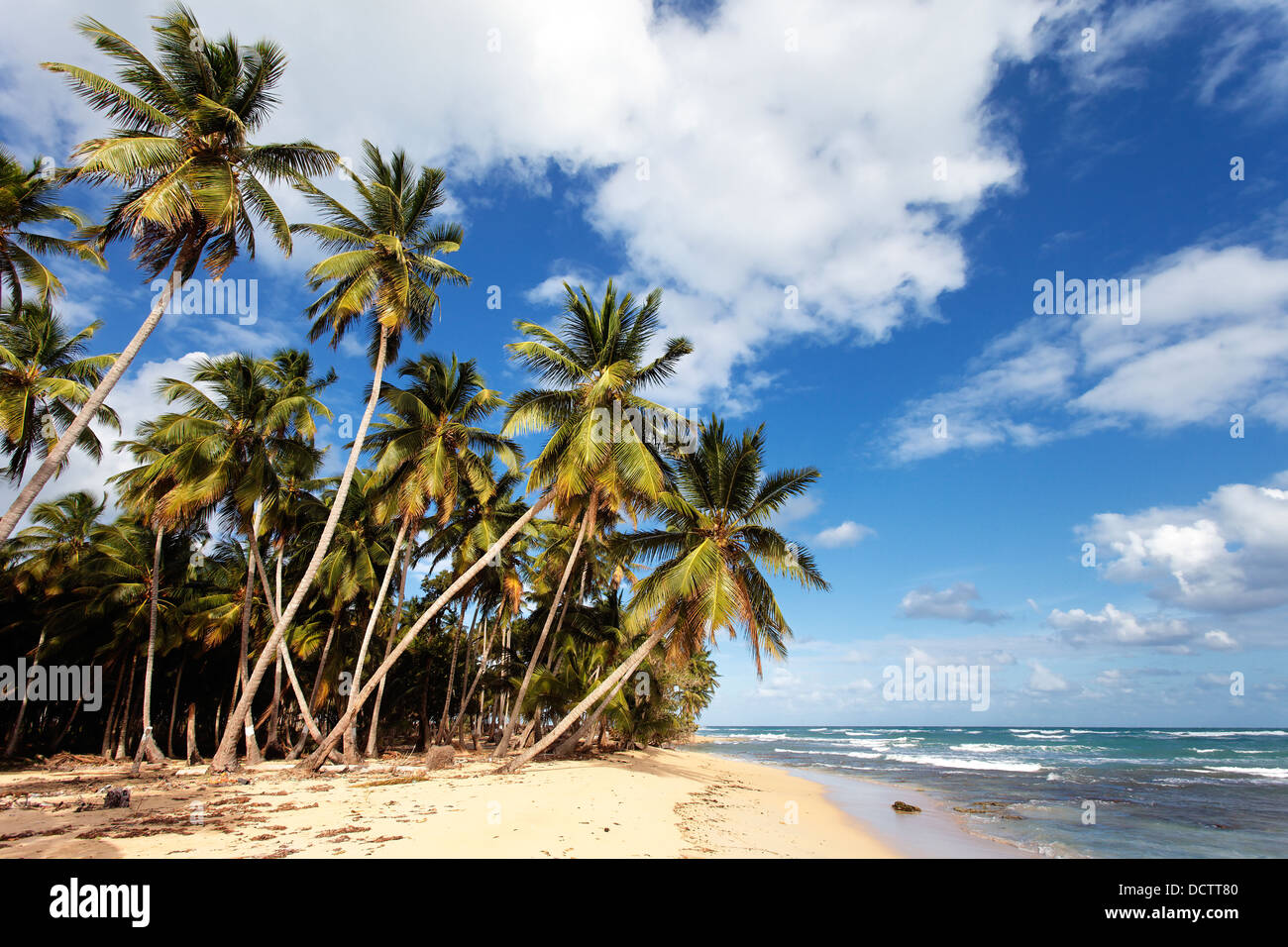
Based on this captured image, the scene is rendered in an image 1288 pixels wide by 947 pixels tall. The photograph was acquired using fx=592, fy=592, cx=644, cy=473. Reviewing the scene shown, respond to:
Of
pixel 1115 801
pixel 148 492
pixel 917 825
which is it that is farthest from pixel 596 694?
pixel 1115 801

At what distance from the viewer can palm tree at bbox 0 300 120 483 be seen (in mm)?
15023

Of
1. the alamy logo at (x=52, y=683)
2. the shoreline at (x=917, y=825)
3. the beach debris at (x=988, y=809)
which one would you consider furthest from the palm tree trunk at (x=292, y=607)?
the beach debris at (x=988, y=809)

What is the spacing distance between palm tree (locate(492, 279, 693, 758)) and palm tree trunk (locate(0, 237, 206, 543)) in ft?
25.0

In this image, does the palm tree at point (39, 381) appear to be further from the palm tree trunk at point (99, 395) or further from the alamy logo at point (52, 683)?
the alamy logo at point (52, 683)

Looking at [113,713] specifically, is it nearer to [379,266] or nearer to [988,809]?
[379,266]

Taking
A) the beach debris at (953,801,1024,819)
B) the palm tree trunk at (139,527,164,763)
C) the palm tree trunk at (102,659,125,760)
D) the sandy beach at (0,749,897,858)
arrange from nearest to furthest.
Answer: the sandy beach at (0,749,897,858) → the beach debris at (953,801,1024,819) → the palm tree trunk at (139,527,164,763) → the palm tree trunk at (102,659,125,760)

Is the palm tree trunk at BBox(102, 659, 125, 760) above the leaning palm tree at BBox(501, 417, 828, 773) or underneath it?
underneath

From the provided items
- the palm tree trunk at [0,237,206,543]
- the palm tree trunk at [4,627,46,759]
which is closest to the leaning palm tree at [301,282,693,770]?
the palm tree trunk at [0,237,206,543]

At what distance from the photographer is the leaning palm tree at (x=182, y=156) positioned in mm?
10969

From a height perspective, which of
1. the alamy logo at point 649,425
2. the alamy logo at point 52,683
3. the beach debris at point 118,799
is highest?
the alamy logo at point 649,425

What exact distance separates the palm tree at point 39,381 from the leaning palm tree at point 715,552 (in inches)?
598

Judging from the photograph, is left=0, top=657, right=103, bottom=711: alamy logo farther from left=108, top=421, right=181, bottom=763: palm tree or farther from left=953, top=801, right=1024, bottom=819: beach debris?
left=953, top=801, right=1024, bottom=819: beach debris
